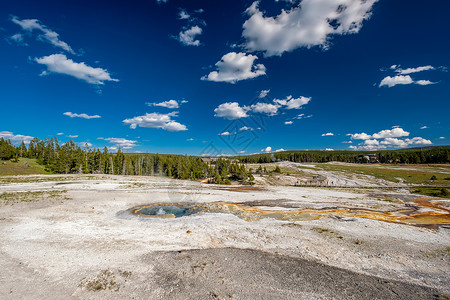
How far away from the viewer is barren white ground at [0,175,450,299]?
7.79 meters

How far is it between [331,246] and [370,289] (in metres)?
4.10

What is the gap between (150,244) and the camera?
11398 millimetres

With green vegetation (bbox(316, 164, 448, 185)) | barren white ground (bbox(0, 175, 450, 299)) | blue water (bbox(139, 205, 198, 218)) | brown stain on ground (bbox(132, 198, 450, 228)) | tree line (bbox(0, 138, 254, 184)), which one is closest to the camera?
barren white ground (bbox(0, 175, 450, 299))

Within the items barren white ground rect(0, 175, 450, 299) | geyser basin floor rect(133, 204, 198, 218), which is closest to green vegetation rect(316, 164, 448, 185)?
barren white ground rect(0, 175, 450, 299)

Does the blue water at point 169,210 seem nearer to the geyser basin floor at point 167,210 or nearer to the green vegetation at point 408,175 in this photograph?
the geyser basin floor at point 167,210

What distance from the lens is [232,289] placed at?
7348 mm

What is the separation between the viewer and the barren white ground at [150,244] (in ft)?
25.6

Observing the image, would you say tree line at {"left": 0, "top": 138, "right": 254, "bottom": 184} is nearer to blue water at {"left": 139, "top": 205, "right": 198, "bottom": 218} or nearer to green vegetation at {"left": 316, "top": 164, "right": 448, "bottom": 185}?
blue water at {"left": 139, "top": 205, "right": 198, "bottom": 218}

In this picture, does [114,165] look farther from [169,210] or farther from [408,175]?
[408,175]

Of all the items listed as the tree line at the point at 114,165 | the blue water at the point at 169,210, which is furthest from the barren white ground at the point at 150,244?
the tree line at the point at 114,165

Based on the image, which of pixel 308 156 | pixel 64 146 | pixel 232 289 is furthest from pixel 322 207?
pixel 308 156

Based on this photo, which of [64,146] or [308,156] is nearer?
[64,146]

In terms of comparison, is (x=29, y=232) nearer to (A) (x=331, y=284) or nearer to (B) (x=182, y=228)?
(B) (x=182, y=228)

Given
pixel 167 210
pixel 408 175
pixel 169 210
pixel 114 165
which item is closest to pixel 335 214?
pixel 169 210
